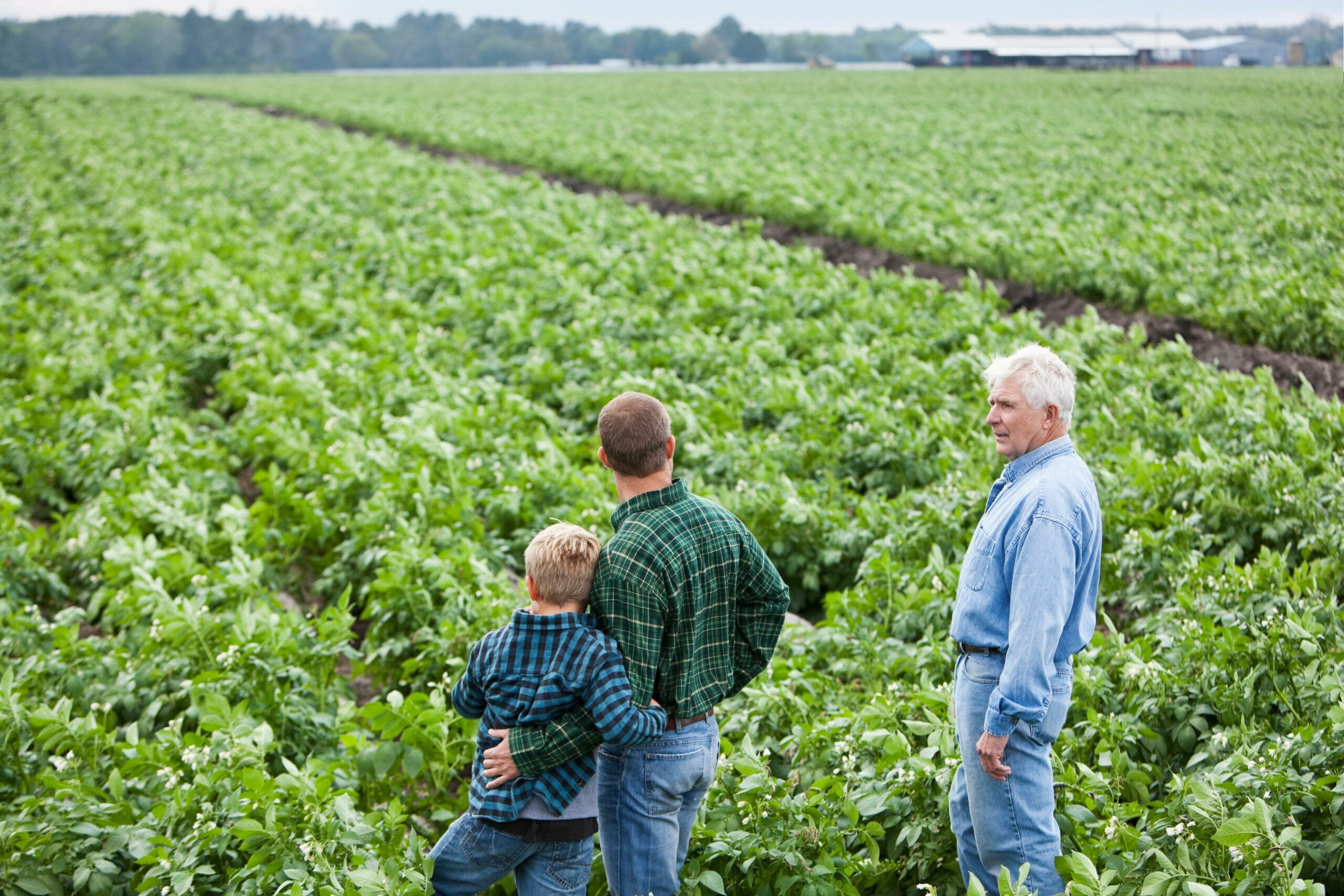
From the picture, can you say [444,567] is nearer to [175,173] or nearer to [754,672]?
[754,672]

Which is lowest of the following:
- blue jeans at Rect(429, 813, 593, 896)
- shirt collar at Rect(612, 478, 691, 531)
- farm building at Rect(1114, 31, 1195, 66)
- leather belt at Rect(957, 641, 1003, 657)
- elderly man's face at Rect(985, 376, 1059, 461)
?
blue jeans at Rect(429, 813, 593, 896)

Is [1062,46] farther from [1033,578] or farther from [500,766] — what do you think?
[500,766]

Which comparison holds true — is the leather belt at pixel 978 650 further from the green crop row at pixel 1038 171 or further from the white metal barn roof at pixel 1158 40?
the white metal barn roof at pixel 1158 40

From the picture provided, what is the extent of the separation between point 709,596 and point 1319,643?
9.77 ft

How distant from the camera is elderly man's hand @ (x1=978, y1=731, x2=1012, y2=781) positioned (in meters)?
2.94

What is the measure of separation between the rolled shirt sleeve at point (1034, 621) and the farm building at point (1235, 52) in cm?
3435

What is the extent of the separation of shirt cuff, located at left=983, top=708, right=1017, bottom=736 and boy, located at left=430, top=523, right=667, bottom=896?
0.17 meters

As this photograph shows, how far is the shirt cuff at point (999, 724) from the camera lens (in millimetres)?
2893

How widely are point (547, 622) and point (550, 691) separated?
0.61 feet

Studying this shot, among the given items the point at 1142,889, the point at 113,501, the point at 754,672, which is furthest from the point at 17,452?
the point at 1142,889

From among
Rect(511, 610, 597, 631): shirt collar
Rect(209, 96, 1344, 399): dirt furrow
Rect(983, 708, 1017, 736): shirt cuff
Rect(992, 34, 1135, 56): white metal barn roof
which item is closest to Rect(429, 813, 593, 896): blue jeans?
Rect(983, 708, 1017, 736): shirt cuff

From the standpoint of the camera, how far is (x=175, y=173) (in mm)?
22484

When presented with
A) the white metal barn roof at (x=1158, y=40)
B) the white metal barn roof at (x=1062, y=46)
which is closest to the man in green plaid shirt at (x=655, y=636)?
the white metal barn roof at (x=1158, y=40)

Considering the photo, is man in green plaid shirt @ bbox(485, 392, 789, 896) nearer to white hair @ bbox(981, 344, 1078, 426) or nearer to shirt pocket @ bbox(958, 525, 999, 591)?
shirt pocket @ bbox(958, 525, 999, 591)
